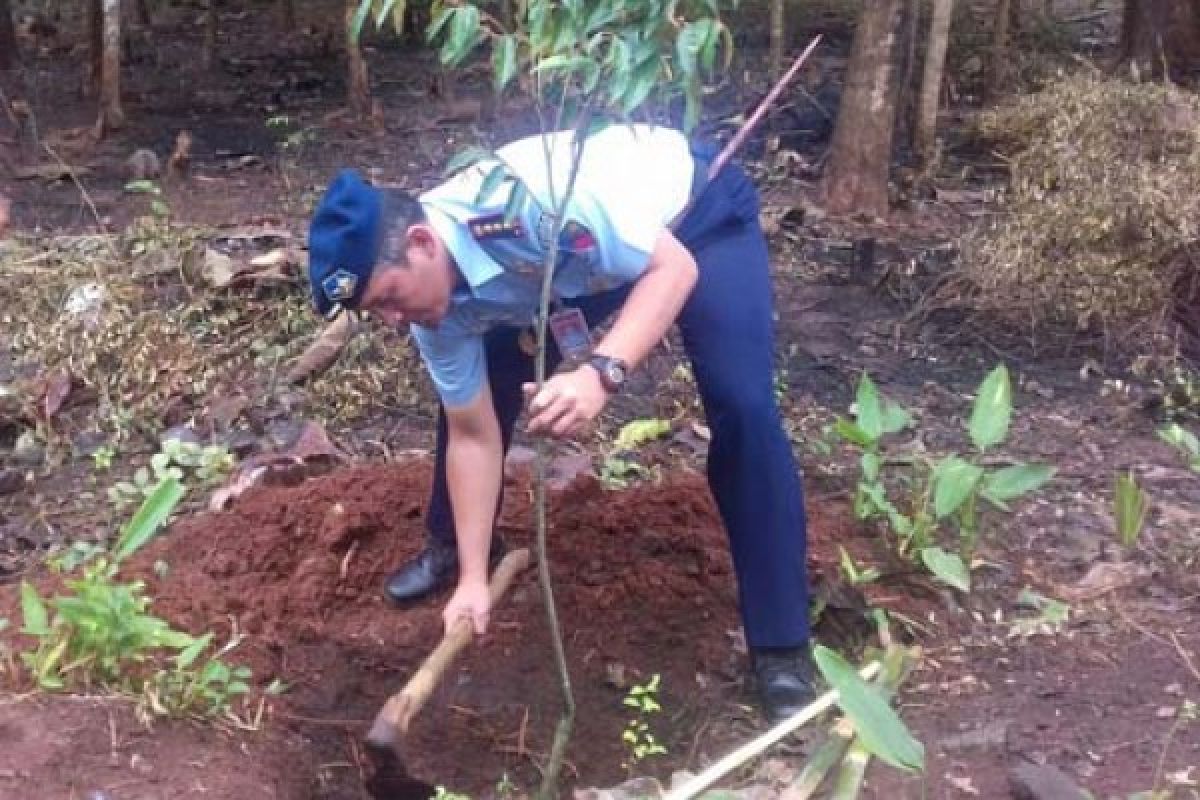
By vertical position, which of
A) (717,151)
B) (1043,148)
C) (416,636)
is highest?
(717,151)

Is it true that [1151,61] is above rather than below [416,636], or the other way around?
above

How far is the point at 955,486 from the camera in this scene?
13.5ft

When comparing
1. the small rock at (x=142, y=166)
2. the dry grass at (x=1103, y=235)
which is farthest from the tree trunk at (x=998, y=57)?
the small rock at (x=142, y=166)

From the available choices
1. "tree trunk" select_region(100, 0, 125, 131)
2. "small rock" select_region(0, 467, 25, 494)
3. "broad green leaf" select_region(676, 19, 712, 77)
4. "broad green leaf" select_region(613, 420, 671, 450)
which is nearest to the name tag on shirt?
"broad green leaf" select_region(676, 19, 712, 77)

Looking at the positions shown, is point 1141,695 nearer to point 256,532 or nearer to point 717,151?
point 717,151

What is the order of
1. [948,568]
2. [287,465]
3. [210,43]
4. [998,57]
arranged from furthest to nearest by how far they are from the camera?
[210,43] → [998,57] → [287,465] → [948,568]

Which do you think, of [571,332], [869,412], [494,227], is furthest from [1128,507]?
[494,227]

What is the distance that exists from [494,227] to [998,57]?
688 centimetres

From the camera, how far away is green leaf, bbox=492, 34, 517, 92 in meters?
2.64

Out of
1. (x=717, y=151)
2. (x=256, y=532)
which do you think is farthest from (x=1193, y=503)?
(x=256, y=532)

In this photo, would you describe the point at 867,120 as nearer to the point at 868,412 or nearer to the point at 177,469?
the point at 868,412

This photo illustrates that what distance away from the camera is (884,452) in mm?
4832

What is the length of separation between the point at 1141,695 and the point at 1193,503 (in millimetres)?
1124

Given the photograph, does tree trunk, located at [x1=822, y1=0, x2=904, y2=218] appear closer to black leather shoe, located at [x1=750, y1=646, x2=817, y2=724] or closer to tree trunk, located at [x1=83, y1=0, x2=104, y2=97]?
black leather shoe, located at [x1=750, y1=646, x2=817, y2=724]
